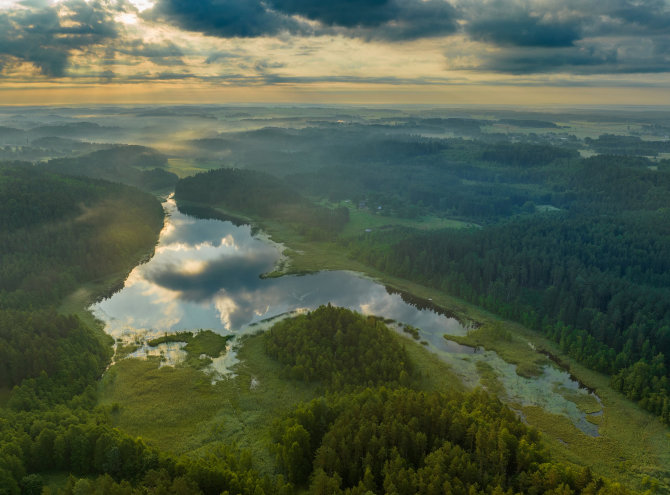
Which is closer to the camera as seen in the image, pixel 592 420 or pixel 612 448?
pixel 612 448

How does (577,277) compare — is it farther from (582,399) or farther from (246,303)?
(246,303)

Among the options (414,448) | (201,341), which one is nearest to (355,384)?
(414,448)

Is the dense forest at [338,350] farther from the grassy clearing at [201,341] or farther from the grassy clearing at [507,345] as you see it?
the grassy clearing at [507,345]

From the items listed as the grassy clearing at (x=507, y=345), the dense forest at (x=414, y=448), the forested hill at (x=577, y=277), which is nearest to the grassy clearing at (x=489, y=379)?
the grassy clearing at (x=507, y=345)

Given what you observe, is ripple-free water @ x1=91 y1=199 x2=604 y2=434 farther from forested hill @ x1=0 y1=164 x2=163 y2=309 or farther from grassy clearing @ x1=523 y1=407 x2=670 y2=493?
forested hill @ x1=0 y1=164 x2=163 y2=309

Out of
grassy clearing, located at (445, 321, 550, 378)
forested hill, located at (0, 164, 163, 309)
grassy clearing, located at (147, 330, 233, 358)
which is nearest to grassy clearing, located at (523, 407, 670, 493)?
grassy clearing, located at (445, 321, 550, 378)

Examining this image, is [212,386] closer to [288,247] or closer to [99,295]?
[99,295]

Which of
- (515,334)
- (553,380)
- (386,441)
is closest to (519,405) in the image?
(553,380)

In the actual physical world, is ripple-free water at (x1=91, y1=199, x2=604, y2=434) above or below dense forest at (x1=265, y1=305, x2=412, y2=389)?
below
